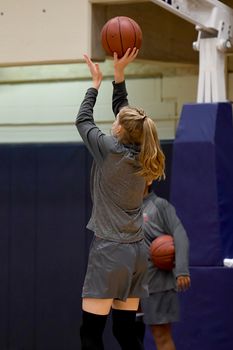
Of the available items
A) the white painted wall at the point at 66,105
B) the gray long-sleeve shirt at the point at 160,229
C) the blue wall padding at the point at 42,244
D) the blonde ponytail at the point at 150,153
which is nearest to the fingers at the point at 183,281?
the gray long-sleeve shirt at the point at 160,229

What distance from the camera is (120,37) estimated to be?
6395 millimetres

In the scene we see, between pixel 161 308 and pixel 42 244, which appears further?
pixel 42 244

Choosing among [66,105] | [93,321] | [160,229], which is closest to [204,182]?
[160,229]

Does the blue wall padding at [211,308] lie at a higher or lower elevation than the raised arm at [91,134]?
lower

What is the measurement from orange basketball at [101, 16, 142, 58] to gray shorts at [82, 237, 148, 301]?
1.48m

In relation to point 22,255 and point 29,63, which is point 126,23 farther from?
point 22,255

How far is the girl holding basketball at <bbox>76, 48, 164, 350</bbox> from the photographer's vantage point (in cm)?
529

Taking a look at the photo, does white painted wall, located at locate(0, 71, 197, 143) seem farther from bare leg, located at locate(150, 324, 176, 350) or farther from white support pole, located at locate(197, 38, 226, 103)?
bare leg, located at locate(150, 324, 176, 350)

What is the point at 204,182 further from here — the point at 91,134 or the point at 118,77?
the point at 91,134

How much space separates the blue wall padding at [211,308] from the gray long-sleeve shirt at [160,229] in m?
0.26

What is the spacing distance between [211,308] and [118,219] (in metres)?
2.46

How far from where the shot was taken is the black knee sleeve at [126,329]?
211 inches

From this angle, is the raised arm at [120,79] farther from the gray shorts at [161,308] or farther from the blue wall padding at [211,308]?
the blue wall padding at [211,308]

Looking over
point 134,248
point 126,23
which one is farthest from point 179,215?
point 134,248
